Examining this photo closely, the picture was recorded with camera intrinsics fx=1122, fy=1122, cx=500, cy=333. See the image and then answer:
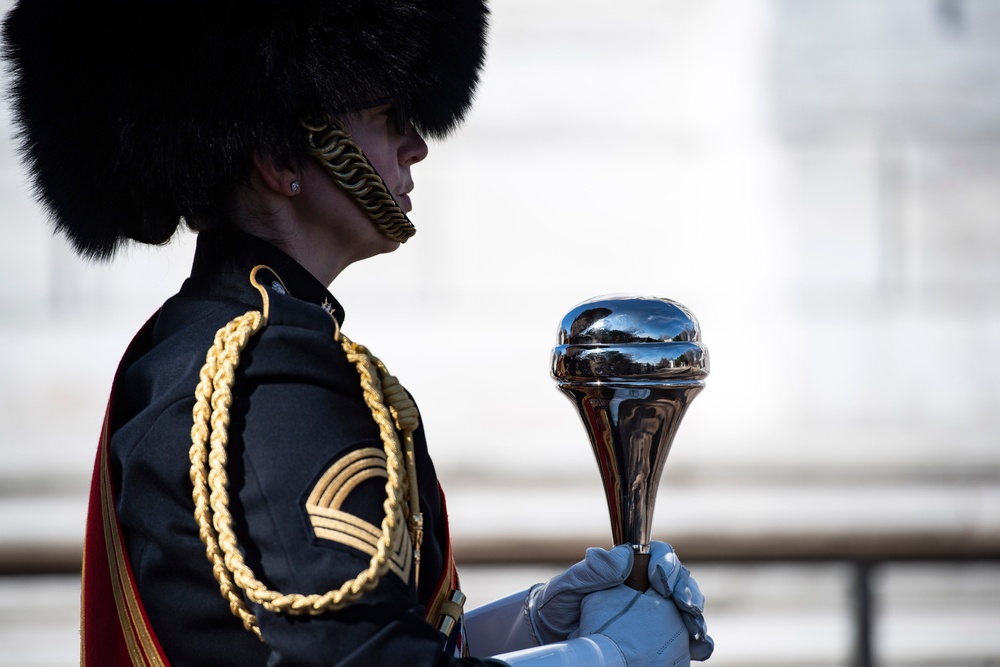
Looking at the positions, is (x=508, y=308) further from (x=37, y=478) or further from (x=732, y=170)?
(x=37, y=478)

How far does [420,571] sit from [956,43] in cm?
359

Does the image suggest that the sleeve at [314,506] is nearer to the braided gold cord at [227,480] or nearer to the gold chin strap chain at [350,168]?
the braided gold cord at [227,480]

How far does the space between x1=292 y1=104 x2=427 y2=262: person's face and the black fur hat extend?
3 cm

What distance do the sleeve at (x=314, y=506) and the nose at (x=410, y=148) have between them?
0.45 metres

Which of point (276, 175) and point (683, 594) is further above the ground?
point (276, 175)

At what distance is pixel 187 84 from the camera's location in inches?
56.7

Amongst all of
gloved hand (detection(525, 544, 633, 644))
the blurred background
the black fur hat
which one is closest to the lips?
the black fur hat

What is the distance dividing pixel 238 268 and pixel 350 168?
199 millimetres

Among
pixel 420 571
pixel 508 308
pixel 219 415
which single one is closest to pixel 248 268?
pixel 219 415

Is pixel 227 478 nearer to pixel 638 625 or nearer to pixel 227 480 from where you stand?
pixel 227 480

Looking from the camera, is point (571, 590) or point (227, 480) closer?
point (227, 480)

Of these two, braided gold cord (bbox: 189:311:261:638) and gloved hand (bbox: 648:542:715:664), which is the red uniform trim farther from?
gloved hand (bbox: 648:542:715:664)

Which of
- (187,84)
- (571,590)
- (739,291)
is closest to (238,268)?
(187,84)

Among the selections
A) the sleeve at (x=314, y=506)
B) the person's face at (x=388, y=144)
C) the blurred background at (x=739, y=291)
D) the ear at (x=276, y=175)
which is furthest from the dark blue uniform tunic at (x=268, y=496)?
the blurred background at (x=739, y=291)
